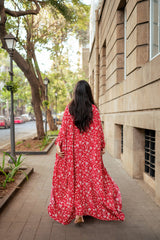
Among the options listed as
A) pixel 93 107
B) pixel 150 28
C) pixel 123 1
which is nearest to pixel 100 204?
pixel 93 107

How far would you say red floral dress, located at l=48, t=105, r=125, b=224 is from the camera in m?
3.16

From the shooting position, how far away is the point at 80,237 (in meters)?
2.85

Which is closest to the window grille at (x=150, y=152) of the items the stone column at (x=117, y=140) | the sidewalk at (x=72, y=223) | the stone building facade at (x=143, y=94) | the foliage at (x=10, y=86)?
the stone building facade at (x=143, y=94)

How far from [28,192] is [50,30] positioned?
43.7 ft

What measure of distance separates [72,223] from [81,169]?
0.78 m

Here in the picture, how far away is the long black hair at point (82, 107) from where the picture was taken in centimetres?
317

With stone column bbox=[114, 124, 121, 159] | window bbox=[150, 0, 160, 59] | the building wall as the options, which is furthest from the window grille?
the building wall

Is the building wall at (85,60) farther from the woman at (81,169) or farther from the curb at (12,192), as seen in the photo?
the woman at (81,169)

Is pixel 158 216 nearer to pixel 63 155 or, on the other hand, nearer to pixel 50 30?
pixel 63 155

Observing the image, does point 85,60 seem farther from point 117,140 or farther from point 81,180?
point 81,180

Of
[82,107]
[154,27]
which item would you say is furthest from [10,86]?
[82,107]

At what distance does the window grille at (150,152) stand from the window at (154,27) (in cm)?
172

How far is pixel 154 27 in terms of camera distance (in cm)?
472

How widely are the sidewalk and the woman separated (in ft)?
0.53
